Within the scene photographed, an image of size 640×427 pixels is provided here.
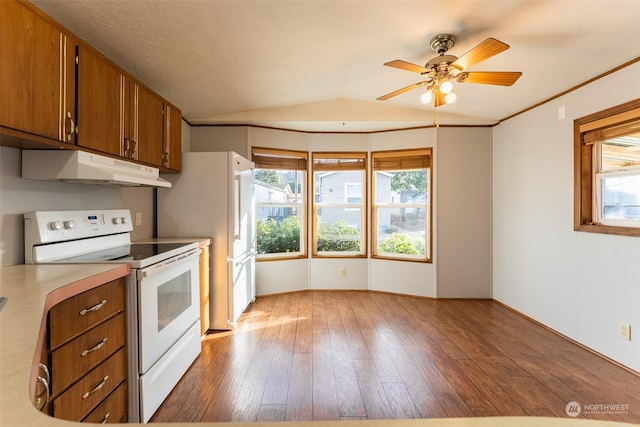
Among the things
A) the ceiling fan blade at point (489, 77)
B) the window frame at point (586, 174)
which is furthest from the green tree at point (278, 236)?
the window frame at point (586, 174)

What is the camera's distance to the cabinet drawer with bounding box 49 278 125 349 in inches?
48.1

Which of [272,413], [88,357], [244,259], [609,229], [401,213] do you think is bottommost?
[272,413]

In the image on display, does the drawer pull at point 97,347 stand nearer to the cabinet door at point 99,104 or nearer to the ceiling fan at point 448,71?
the cabinet door at point 99,104

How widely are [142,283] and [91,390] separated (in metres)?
0.53

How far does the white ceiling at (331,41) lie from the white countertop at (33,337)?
1425 millimetres

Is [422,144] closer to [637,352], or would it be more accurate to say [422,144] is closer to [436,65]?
[436,65]

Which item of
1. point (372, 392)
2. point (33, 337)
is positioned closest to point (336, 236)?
point (372, 392)

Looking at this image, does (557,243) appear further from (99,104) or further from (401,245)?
(99,104)

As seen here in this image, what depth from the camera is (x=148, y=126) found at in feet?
8.09

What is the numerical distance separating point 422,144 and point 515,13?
2.32 meters

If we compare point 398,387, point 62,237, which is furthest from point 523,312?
point 62,237

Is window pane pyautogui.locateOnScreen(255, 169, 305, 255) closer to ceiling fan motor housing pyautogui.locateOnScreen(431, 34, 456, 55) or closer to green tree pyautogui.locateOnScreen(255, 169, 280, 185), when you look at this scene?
green tree pyautogui.locateOnScreen(255, 169, 280, 185)

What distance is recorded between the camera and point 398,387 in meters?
2.17

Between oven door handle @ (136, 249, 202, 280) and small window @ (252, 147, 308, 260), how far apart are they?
1723mm
